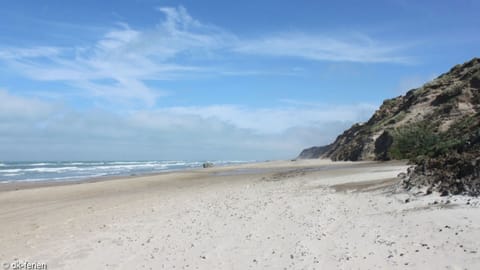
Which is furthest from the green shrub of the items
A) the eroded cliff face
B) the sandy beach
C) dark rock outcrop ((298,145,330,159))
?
dark rock outcrop ((298,145,330,159))

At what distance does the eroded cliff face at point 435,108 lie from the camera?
4312cm

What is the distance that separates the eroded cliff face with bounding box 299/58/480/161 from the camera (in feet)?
141

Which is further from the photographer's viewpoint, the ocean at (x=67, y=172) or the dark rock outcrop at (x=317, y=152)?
the dark rock outcrop at (x=317, y=152)

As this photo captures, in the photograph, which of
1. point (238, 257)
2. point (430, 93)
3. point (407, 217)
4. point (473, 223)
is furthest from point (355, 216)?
point (430, 93)

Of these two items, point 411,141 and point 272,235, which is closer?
point 272,235

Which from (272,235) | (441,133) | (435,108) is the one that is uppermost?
(435,108)

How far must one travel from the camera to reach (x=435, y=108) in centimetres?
4831

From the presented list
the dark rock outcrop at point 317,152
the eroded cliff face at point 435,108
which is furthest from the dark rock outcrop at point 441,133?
the dark rock outcrop at point 317,152

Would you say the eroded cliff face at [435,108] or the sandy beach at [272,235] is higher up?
the eroded cliff face at [435,108]

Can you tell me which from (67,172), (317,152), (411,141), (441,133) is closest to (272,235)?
(441,133)

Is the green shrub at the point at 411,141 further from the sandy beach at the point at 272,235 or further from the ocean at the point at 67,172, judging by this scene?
the ocean at the point at 67,172

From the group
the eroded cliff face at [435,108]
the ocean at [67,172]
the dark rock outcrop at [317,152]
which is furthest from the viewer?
the dark rock outcrop at [317,152]

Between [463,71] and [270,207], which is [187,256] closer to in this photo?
[270,207]

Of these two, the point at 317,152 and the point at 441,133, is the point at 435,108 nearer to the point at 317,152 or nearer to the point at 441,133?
the point at 441,133
